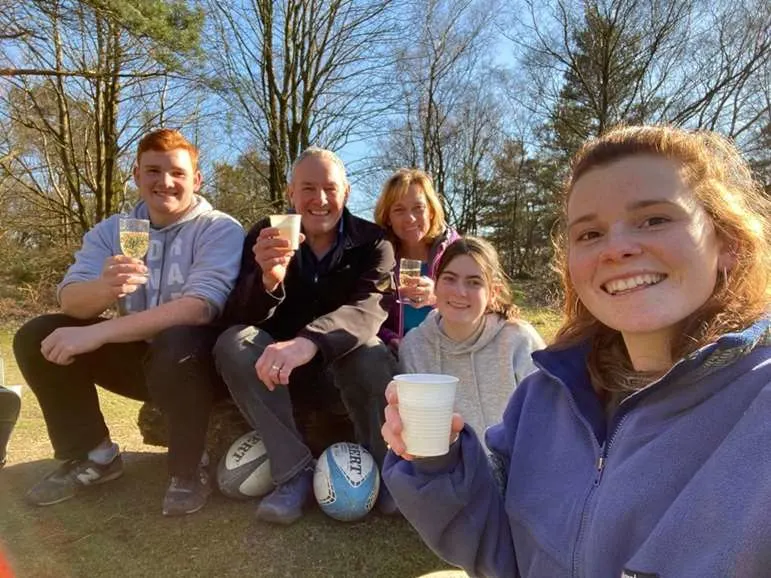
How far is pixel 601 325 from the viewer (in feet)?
4.64

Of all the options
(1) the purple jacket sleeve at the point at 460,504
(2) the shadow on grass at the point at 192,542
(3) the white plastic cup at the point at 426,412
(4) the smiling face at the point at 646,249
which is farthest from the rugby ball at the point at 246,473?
(4) the smiling face at the point at 646,249

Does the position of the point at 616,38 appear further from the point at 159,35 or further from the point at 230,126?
the point at 159,35

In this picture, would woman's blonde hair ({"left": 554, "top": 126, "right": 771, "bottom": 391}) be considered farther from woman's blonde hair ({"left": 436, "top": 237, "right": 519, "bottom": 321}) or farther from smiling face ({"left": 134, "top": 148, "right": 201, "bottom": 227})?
smiling face ({"left": 134, "top": 148, "right": 201, "bottom": 227})

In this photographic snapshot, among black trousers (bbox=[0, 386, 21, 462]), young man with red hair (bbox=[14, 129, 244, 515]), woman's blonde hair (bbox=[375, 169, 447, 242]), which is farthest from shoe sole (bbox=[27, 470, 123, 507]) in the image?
woman's blonde hair (bbox=[375, 169, 447, 242])

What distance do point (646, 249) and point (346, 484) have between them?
1718 mm

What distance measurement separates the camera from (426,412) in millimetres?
1164

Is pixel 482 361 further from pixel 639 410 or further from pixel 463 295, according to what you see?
pixel 639 410

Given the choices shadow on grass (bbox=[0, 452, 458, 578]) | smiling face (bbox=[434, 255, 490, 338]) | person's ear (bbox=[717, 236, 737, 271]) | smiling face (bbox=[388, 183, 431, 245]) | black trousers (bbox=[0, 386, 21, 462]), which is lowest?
shadow on grass (bbox=[0, 452, 458, 578])

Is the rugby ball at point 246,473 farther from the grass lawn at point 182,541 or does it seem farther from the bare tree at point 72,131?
the bare tree at point 72,131

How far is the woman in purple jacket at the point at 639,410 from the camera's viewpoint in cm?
91

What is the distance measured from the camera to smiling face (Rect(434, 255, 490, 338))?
9.05 feet

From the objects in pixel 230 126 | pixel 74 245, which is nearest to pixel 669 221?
pixel 230 126

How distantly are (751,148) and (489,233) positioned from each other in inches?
456

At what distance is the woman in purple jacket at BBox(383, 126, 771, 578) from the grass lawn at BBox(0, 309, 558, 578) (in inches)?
40.1
